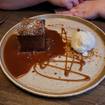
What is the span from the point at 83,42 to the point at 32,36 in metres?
0.16

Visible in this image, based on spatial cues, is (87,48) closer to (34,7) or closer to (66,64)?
(66,64)

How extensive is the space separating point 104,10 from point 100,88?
13.4 inches

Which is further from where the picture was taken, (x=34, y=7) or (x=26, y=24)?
(x=34, y=7)

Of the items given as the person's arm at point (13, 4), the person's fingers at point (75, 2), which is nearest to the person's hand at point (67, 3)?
the person's fingers at point (75, 2)

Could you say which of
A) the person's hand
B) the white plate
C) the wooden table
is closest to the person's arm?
the person's hand

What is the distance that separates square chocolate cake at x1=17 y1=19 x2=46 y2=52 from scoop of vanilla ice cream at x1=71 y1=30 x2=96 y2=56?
0.33 ft

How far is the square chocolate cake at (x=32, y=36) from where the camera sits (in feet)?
2.64

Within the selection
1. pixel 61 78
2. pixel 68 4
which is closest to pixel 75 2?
pixel 68 4

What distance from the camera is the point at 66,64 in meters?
0.79

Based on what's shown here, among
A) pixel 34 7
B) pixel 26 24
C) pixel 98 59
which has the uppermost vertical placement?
pixel 34 7

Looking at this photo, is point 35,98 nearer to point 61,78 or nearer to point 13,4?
point 61,78

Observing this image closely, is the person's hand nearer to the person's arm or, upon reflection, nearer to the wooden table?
the person's arm

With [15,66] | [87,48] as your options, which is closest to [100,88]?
[87,48]

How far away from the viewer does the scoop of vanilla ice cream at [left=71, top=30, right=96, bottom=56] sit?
2.65ft
